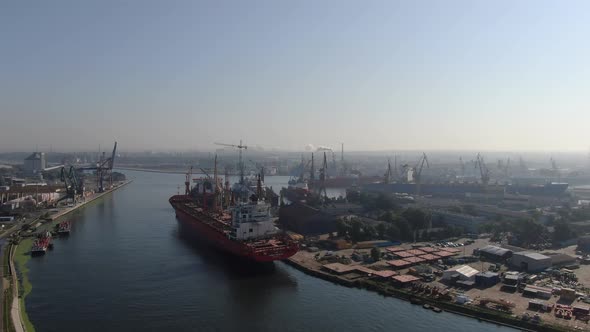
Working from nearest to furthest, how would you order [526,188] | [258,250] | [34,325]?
[34,325] → [258,250] → [526,188]

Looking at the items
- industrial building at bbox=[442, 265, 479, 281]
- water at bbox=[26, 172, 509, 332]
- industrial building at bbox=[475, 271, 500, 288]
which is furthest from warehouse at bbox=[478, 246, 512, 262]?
water at bbox=[26, 172, 509, 332]

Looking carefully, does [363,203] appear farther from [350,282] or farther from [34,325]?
[34,325]

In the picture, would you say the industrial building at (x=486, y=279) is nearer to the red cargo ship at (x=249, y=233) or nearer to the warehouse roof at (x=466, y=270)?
the warehouse roof at (x=466, y=270)

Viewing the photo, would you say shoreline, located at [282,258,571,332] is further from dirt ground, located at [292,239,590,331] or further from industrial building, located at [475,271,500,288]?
industrial building, located at [475,271,500,288]

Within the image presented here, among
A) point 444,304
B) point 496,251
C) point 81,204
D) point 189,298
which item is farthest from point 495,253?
point 81,204

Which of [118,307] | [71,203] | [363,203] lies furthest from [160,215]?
[118,307]

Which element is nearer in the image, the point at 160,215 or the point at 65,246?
the point at 65,246
